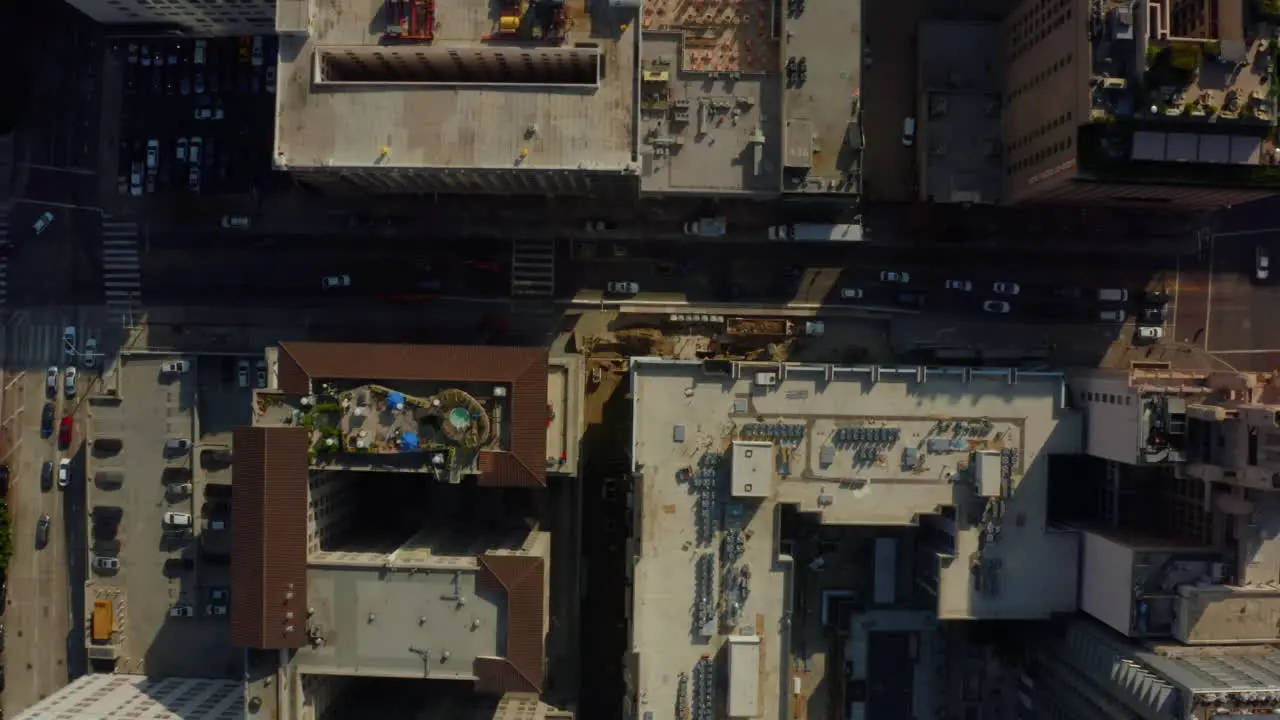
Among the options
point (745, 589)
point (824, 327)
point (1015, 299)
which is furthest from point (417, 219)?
point (1015, 299)

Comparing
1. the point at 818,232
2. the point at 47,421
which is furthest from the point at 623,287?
the point at 47,421

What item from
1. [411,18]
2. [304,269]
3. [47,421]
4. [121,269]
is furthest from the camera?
[121,269]

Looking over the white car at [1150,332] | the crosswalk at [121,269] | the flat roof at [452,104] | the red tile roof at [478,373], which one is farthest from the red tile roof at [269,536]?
the white car at [1150,332]

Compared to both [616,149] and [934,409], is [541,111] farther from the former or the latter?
[934,409]

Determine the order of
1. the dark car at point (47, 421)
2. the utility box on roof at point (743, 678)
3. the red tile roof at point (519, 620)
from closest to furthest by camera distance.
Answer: the red tile roof at point (519, 620)
the utility box on roof at point (743, 678)
the dark car at point (47, 421)

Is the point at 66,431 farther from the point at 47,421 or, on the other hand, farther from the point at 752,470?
the point at 752,470

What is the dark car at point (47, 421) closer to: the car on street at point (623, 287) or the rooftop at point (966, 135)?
the car on street at point (623, 287)
